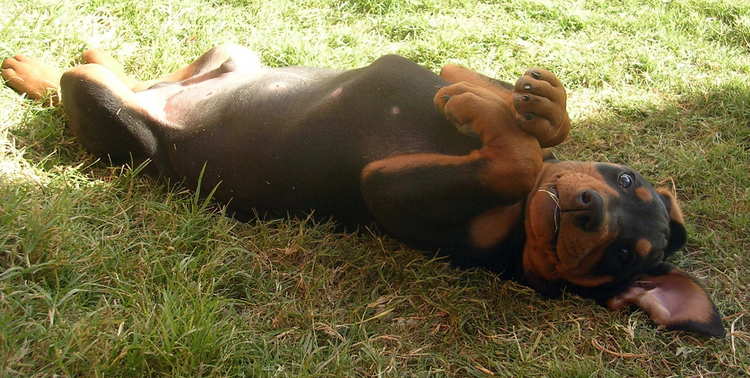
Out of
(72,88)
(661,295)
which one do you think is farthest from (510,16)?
(72,88)

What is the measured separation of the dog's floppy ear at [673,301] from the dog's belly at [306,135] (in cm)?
97

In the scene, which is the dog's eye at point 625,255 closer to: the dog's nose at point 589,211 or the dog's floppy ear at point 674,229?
the dog's nose at point 589,211

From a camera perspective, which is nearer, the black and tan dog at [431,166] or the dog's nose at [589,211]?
the dog's nose at [589,211]

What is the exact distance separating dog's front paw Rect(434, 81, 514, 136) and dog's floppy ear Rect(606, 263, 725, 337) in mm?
952

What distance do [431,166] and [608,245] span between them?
31.1 inches

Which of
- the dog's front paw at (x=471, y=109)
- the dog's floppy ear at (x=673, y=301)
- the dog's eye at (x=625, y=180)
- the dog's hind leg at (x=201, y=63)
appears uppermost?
the dog's front paw at (x=471, y=109)

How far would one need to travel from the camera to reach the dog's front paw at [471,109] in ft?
9.75

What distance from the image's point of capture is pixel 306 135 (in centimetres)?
329

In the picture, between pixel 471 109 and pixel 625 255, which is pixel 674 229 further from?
pixel 471 109

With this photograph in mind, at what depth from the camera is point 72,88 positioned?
3646 millimetres

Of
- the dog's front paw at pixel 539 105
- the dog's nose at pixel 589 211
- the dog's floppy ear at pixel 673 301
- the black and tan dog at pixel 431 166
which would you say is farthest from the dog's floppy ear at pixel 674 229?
the dog's front paw at pixel 539 105

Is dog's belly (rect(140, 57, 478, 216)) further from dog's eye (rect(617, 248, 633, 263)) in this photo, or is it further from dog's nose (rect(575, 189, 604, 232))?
dog's eye (rect(617, 248, 633, 263))

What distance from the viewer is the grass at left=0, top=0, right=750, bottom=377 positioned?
2.56 m

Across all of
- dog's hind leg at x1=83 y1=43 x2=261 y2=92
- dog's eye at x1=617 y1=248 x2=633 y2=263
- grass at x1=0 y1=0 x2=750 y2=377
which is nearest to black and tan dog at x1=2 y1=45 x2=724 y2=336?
dog's eye at x1=617 y1=248 x2=633 y2=263
